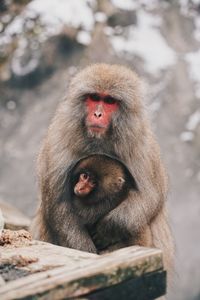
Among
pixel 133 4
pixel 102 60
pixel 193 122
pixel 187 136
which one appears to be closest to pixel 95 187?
pixel 187 136

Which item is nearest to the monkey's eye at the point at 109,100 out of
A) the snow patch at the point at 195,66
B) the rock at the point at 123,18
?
the snow patch at the point at 195,66

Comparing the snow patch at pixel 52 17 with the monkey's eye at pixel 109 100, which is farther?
the snow patch at pixel 52 17

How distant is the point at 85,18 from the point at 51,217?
6114 mm

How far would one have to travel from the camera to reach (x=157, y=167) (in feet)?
16.6

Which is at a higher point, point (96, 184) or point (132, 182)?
point (132, 182)

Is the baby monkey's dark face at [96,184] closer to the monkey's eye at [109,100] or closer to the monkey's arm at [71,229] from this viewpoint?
the monkey's arm at [71,229]

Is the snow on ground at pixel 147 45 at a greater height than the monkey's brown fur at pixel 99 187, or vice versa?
the snow on ground at pixel 147 45

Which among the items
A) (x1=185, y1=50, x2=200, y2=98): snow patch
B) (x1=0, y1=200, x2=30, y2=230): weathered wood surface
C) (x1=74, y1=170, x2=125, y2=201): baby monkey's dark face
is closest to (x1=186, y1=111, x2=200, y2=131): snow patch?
(x1=185, y1=50, x2=200, y2=98): snow patch

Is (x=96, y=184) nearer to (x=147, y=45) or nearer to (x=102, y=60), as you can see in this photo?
(x=102, y=60)

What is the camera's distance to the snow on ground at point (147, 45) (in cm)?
1034

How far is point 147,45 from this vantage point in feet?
34.5

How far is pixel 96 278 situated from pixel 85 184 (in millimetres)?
1931

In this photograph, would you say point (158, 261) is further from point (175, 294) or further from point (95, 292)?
point (175, 294)

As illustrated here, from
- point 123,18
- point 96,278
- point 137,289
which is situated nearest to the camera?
point 96,278
